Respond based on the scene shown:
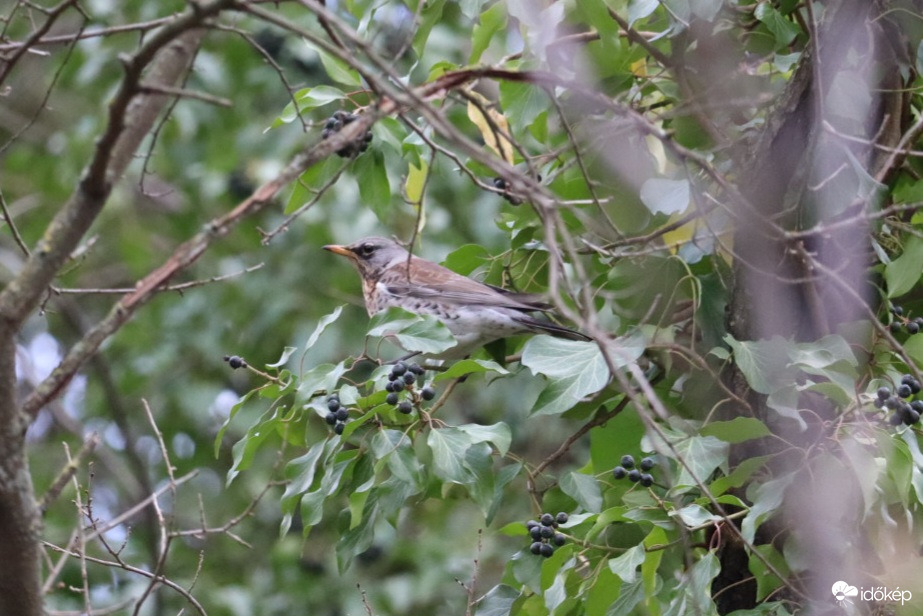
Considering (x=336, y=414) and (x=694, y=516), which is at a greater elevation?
(x=336, y=414)

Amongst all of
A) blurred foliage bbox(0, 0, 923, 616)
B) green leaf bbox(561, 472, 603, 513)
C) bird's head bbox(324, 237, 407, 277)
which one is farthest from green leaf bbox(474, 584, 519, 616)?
bird's head bbox(324, 237, 407, 277)

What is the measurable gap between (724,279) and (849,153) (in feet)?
2.20

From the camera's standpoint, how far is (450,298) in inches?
187

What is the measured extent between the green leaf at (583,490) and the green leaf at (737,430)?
44 centimetres

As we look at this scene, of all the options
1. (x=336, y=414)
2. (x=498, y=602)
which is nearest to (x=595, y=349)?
(x=336, y=414)

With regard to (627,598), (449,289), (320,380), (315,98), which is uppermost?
(315,98)

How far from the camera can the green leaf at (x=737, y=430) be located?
9.42 feet

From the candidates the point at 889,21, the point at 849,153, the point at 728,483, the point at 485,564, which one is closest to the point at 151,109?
the point at 728,483

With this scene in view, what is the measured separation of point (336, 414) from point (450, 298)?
1797 mm

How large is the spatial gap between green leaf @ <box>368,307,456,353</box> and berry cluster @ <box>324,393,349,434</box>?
21 cm

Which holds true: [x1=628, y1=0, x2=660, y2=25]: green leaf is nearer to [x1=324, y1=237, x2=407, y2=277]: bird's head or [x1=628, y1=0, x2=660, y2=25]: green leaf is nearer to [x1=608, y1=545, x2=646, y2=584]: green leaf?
[x1=608, y1=545, x2=646, y2=584]: green leaf

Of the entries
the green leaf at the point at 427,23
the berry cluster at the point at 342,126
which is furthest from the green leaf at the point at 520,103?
the berry cluster at the point at 342,126

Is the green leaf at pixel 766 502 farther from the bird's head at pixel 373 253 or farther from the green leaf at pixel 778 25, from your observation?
the bird's head at pixel 373 253

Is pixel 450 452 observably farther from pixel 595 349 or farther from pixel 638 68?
pixel 638 68
